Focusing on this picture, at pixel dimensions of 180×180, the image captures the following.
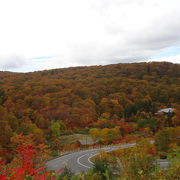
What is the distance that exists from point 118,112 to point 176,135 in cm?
4069

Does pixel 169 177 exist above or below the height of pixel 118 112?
above

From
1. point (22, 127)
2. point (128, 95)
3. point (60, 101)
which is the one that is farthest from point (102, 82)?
point (22, 127)

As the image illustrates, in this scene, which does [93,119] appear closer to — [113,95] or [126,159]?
[113,95]

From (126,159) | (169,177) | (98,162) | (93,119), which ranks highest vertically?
(169,177)

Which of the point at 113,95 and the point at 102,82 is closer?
the point at 113,95

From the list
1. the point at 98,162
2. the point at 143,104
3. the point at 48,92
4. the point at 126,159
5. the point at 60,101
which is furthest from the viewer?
the point at 48,92

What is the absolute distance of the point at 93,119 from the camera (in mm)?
69812

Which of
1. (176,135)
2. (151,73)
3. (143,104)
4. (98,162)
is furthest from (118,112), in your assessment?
(151,73)

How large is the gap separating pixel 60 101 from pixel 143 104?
88.2 ft

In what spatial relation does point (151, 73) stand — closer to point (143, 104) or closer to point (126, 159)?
point (143, 104)

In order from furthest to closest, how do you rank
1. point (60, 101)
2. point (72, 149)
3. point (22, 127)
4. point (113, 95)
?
point (113, 95) → point (60, 101) → point (22, 127) → point (72, 149)

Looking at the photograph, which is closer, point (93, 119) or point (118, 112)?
point (93, 119)

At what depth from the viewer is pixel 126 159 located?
34.9ft

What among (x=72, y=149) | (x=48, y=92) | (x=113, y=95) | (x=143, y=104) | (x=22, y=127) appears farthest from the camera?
(x=48, y=92)
